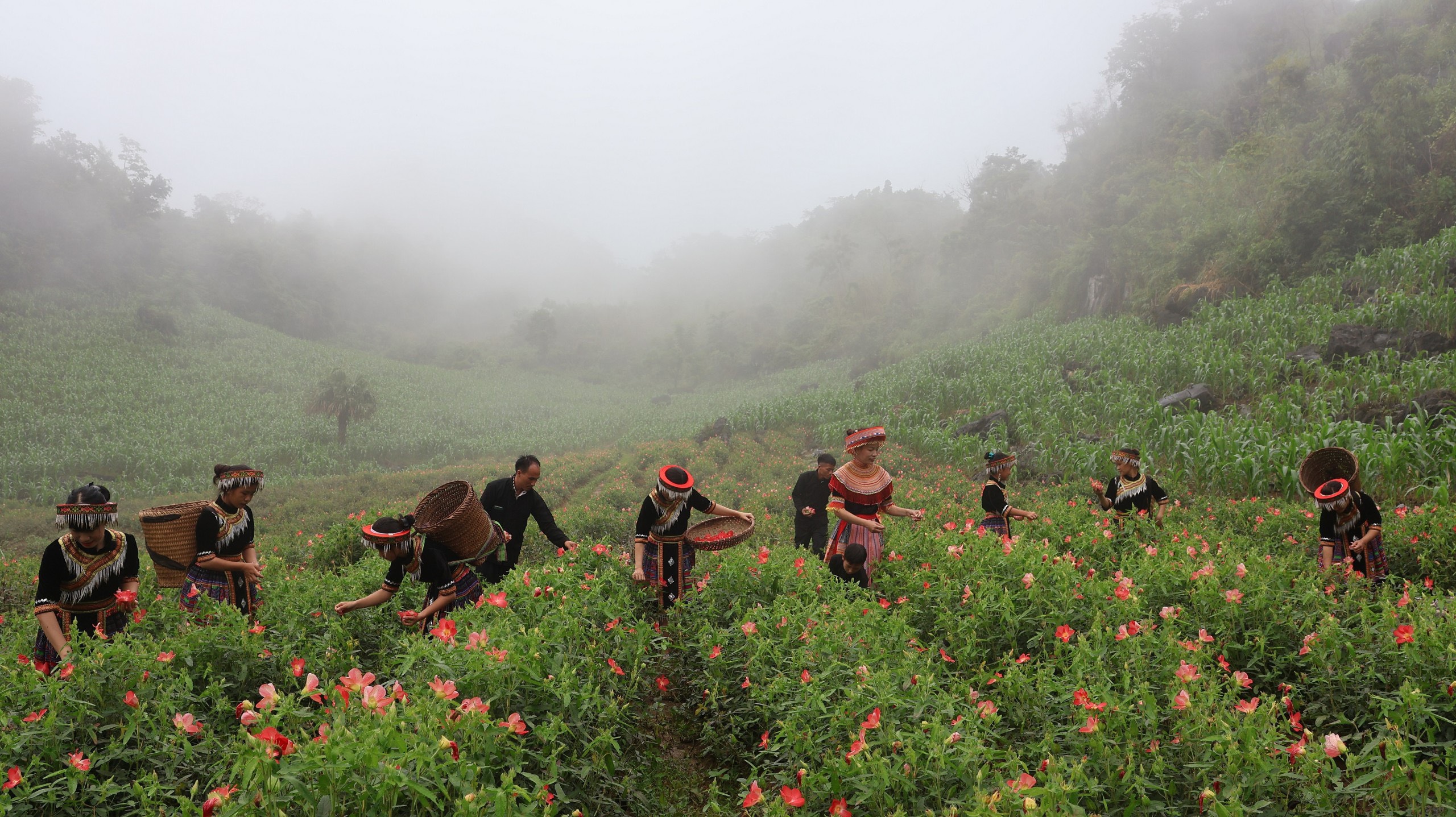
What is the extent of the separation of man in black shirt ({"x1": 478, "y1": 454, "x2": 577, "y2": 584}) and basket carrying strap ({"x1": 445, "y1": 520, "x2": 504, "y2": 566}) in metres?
0.78

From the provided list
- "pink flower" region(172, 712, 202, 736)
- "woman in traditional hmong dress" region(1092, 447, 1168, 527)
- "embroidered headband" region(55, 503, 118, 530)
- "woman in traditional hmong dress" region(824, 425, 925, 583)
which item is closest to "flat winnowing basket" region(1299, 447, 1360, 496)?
"woman in traditional hmong dress" region(1092, 447, 1168, 527)

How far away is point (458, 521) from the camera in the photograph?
4.16m

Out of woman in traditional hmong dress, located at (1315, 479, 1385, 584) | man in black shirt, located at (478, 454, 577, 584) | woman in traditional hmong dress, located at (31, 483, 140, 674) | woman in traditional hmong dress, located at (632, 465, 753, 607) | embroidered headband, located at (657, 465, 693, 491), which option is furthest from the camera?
man in black shirt, located at (478, 454, 577, 584)

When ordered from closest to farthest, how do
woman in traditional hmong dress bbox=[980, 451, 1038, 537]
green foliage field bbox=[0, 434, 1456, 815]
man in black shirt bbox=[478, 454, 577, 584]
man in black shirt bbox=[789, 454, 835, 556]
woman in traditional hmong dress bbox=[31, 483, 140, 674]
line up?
green foliage field bbox=[0, 434, 1456, 815] → woman in traditional hmong dress bbox=[31, 483, 140, 674] → man in black shirt bbox=[478, 454, 577, 584] → woman in traditional hmong dress bbox=[980, 451, 1038, 537] → man in black shirt bbox=[789, 454, 835, 556]

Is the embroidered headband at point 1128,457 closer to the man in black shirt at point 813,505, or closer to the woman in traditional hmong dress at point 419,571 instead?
the man in black shirt at point 813,505

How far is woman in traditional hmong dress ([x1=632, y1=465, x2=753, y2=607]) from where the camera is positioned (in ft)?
15.1

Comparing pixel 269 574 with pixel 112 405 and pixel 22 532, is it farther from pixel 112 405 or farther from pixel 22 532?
pixel 112 405

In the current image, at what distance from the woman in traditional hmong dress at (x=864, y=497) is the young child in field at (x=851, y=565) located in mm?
62

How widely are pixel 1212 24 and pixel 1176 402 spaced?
41.1 metres

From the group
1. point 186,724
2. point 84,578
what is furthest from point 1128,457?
point 84,578

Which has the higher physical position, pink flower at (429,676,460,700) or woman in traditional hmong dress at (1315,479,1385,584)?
pink flower at (429,676,460,700)

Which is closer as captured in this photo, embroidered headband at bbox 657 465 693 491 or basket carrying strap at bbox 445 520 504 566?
basket carrying strap at bbox 445 520 504 566

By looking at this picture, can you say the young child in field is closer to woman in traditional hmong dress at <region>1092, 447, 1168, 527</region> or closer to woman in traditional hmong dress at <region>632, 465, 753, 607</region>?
woman in traditional hmong dress at <region>632, 465, 753, 607</region>

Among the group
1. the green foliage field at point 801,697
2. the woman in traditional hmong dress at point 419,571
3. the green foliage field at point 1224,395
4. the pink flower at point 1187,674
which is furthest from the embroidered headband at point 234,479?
the green foliage field at point 1224,395
